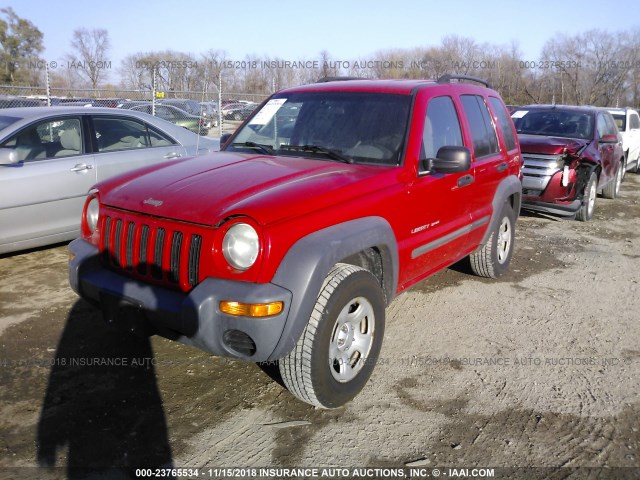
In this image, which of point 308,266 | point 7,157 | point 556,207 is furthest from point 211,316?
point 556,207

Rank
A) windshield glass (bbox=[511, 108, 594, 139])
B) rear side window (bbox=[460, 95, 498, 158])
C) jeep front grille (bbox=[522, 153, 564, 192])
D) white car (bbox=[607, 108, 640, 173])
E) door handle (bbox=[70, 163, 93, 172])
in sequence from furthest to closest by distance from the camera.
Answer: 1. white car (bbox=[607, 108, 640, 173])
2. windshield glass (bbox=[511, 108, 594, 139])
3. jeep front grille (bbox=[522, 153, 564, 192])
4. door handle (bbox=[70, 163, 93, 172])
5. rear side window (bbox=[460, 95, 498, 158])

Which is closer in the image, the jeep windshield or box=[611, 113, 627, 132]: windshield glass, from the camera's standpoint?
the jeep windshield

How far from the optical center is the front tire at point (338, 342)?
2953 millimetres

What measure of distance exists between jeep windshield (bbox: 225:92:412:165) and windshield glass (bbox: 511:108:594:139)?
6192 mm

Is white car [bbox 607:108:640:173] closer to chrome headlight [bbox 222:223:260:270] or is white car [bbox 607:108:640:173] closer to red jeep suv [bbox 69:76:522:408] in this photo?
red jeep suv [bbox 69:76:522:408]

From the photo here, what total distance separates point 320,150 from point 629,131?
11.1 meters

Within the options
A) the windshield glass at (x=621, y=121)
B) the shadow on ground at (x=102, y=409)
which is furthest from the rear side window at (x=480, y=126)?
Result: the windshield glass at (x=621, y=121)

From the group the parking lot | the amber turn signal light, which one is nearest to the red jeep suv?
the amber turn signal light

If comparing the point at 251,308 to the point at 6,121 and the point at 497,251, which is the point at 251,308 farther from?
the point at 6,121

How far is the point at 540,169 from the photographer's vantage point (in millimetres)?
8188

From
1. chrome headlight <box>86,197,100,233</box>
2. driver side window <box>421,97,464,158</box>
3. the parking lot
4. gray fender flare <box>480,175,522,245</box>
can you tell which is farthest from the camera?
gray fender flare <box>480,175,522,245</box>

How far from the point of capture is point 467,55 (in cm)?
3975

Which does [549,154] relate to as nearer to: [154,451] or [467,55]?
[154,451]

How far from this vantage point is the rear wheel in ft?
27.8
